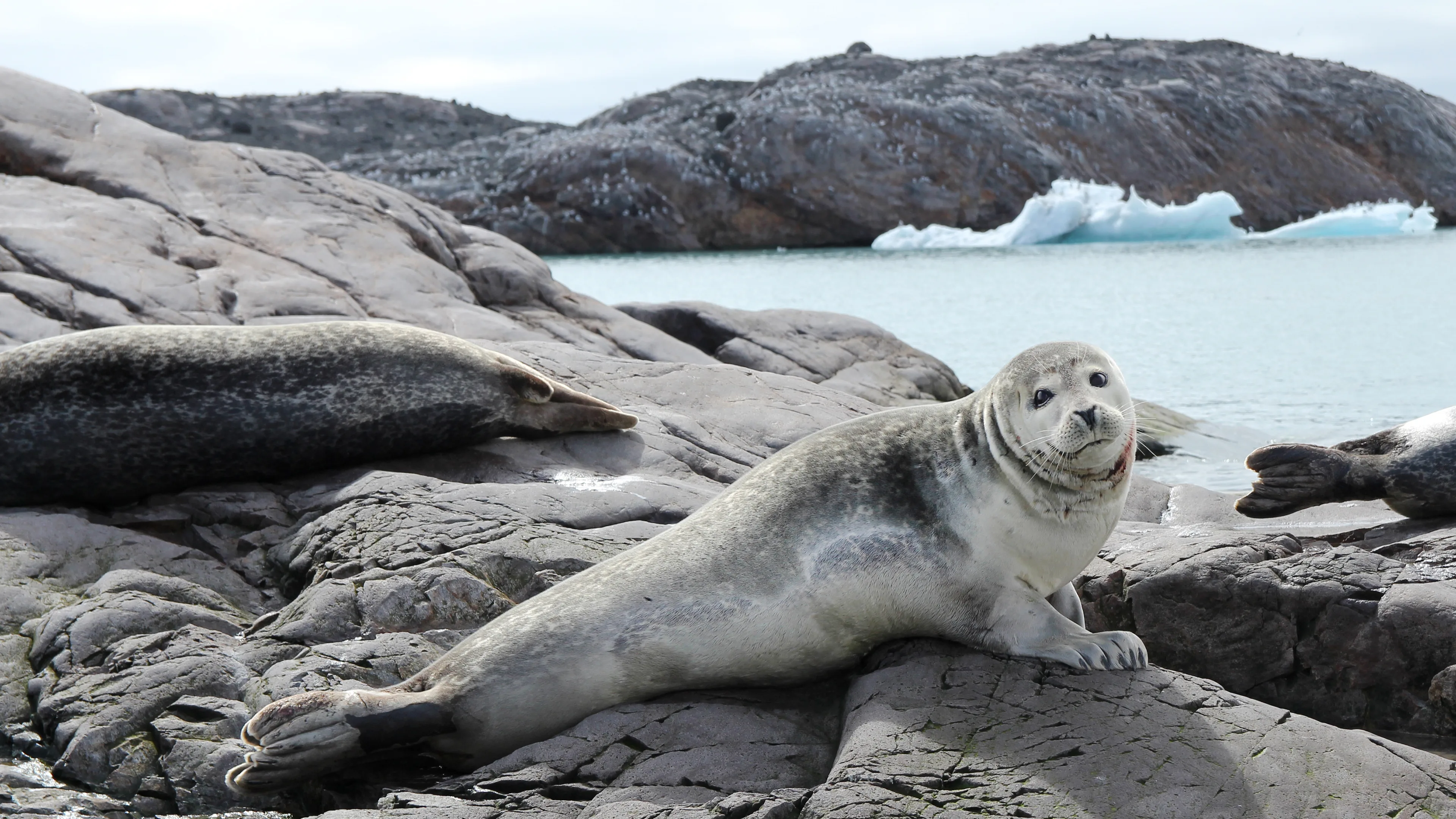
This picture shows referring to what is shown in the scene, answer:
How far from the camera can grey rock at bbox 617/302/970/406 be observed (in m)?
10.1

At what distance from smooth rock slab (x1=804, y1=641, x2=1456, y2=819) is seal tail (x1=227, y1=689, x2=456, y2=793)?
1.25 m

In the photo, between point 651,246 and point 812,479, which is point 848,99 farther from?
point 812,479

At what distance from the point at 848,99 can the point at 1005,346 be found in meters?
29.1

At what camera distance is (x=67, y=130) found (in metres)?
9.99

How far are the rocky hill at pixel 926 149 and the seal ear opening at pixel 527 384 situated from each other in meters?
36.4

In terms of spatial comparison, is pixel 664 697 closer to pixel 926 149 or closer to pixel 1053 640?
pixel 1053 640

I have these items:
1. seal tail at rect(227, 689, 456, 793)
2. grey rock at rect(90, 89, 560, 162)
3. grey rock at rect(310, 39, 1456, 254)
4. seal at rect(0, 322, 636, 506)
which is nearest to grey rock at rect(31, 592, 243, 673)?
seal tail at rect(227, 689, 456, 793)

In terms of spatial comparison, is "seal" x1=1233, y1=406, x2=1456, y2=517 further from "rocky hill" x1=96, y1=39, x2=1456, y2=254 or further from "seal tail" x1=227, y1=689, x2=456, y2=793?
"rocky hill" x1=96, y1=39, x2=1456, y2=254

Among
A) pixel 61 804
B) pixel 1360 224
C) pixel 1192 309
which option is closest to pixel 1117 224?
pixel 1360 224

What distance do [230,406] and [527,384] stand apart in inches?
55.7

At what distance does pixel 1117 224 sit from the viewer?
35938 millimetres

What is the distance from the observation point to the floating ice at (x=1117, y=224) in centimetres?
3519

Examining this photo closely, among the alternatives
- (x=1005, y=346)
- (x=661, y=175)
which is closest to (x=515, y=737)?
(x=1005, y=346)

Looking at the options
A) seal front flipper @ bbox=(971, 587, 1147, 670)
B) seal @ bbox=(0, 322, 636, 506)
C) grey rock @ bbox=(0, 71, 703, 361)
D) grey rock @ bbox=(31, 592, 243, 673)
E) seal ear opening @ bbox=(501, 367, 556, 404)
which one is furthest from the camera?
grey rock @ bbox=(0, 71, 703, 361)
